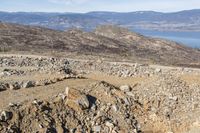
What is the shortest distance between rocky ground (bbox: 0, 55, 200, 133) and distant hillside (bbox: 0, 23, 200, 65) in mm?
57813

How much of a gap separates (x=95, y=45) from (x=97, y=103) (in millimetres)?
81461

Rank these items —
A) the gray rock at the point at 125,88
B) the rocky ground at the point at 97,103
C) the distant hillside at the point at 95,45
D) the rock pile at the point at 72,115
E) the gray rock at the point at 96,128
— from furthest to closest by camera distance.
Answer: the distant hillside at the point at 95,45 → the gray rock at the point at 125,88 → the gray rock at the point at 96,128 → the rocky ground at the point at 97,103 → the rock pile at the point at 72,115

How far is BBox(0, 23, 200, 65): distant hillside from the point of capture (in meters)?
94.2

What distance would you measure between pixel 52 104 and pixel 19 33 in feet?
272

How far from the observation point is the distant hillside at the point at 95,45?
94250 mm

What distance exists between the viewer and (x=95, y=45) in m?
108

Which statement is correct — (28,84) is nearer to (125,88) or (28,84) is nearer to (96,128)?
(96,128)

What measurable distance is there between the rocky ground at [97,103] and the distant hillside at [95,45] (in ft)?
190

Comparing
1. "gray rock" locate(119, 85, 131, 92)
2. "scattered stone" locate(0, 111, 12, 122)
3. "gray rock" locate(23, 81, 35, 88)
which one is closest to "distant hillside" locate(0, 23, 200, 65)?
"gray rock" locate(119, 85, 131, 92)

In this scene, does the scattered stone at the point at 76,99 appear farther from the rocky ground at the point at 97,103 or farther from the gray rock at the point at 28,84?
the gray rock at the point at 28,84

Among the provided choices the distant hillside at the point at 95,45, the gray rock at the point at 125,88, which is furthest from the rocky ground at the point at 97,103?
the distant hillside at the point at 95,45

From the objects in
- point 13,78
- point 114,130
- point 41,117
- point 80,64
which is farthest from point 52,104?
point 80,64

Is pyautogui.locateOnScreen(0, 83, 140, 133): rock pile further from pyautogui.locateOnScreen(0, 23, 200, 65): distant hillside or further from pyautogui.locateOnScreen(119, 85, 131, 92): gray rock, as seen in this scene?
pyautogui.locateOnScreen(0, 23, 200, 65): distant hillside

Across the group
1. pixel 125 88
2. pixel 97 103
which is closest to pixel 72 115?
pixel 97 103
